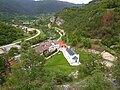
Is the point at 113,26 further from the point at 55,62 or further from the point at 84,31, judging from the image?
the point at 55,62

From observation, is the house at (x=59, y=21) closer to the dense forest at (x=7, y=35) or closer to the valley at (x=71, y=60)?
the valley at (x=71, y=60)

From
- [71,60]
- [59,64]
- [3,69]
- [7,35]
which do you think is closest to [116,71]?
[3,69]

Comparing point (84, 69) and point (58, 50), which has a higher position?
point (84, 69)

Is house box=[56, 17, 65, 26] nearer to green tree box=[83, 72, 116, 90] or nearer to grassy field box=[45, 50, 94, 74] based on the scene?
grassy field box=[45, 50, 94, 74]

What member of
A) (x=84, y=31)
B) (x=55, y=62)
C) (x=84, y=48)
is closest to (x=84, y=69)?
(x=55, y=62)

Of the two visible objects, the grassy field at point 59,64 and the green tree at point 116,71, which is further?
the grassy field at point 59,64

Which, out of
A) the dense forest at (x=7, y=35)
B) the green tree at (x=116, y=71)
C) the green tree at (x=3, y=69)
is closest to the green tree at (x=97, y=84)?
the green tree at (x=116, y=71)

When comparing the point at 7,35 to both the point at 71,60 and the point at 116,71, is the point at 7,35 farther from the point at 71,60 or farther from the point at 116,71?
the point at 116,71

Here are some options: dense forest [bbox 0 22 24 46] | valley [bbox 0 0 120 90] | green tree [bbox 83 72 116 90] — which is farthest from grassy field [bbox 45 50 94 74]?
dense forest [bbox 0 22 24 46]

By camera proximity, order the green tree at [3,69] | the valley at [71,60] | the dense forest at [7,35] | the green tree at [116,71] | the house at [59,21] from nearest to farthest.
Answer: the valley at [71,60], the green tree at [116,71], the green tree at [3,69], the dense forest at [7,35], the house at [59,21]

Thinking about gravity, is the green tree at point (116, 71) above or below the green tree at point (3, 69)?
above
